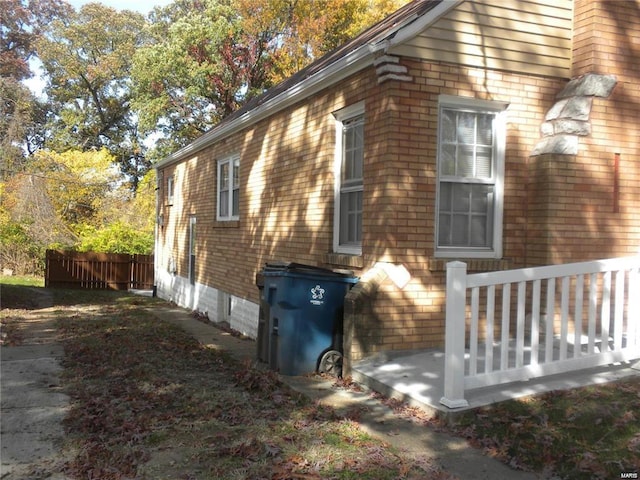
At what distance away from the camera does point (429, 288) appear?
655 cm

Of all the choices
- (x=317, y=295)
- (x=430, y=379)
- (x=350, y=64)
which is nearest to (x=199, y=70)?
(x=350, y=64)

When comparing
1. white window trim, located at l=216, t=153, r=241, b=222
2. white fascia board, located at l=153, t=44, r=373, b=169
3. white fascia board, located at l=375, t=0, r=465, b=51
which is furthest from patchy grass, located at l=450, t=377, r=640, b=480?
white window trim, located at l=216, t=153, r=241, b=222

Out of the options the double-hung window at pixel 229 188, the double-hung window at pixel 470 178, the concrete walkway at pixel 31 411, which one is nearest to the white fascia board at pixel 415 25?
the double-hung window at pixel 470 178

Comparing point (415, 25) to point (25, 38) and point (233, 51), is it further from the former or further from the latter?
point (25, 38)

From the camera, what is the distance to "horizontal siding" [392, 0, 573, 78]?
656 cm

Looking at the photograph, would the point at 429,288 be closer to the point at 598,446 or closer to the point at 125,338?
the point at 598,446

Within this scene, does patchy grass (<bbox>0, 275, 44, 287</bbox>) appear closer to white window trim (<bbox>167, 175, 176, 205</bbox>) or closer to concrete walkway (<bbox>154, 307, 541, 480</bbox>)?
white window trim (<bbox>167, 175, 176, 205</bbox>)

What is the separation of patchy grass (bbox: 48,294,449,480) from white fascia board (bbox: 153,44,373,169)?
3882 mm

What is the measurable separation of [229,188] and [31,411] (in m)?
7.60

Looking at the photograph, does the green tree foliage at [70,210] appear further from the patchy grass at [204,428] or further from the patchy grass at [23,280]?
the patchy grass at [204,428]

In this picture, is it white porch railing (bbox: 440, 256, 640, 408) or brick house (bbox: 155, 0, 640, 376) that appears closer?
white porch railing (bbox: 440, 256, 640, 408)

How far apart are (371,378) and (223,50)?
83.8 ft

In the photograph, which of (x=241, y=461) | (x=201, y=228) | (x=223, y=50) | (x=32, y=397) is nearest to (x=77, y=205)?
(x=223, y=50)

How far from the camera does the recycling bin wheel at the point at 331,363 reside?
655 cm
